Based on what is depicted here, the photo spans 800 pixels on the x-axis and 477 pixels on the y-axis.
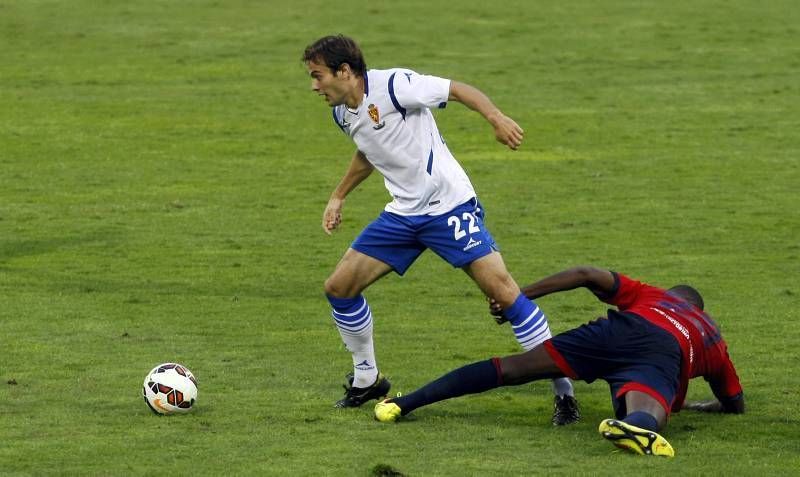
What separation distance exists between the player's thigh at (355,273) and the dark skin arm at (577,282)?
985mm

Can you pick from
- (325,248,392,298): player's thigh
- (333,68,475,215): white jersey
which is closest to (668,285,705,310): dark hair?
(333,68,475,215): white jersey

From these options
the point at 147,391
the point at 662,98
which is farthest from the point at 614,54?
the point at 147,391

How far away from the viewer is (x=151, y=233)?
1747 centimetres

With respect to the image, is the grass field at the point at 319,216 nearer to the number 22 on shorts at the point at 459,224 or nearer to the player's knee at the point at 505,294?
the player's knee at the point at 505,294

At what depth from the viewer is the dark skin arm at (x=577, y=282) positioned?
1009 centimetres

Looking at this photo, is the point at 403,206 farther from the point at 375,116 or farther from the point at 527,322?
the point at 527,322

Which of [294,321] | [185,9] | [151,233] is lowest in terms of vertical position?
[185,9]

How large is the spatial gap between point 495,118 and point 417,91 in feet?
2.21

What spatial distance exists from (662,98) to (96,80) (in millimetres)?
9394

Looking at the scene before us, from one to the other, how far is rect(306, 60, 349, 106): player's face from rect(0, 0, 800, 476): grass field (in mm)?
1954

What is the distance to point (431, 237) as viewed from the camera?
988cm

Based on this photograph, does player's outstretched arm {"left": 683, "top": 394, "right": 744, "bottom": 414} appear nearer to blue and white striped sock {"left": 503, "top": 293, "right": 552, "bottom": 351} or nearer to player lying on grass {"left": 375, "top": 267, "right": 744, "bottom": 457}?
player lying on grass {"left": 375, "top": 267, "right": 744, "bottom": 457}

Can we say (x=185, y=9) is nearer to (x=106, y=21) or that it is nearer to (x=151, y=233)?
(x=106, y=21)

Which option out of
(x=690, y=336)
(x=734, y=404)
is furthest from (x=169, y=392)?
(x=734, y=404)
